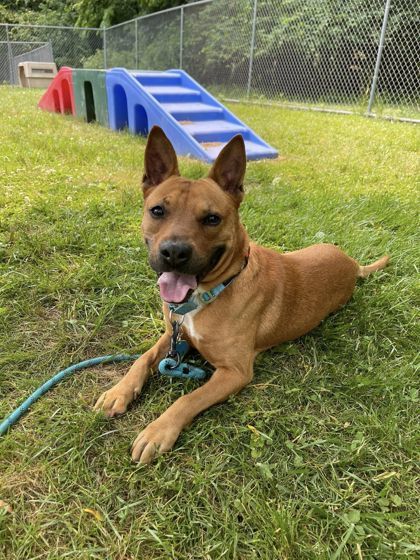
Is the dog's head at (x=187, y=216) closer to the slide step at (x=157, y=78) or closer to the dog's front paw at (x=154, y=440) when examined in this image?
the dog's front paw at (x=154, y=440)

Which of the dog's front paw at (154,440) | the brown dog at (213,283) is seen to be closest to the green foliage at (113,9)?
the brown dog at (213,283)

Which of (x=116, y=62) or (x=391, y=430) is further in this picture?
(x=116, y=62)

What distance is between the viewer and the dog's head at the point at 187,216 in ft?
7.19

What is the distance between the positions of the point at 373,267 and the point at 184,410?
88.2 inches

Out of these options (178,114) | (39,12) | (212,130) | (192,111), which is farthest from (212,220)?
(39,12)

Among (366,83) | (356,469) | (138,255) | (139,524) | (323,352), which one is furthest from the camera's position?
(366,83)

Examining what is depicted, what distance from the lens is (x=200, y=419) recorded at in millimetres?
2287

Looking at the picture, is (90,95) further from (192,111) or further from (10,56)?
(10,56)

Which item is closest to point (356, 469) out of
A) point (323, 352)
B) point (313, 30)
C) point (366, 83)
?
point (323, 352)

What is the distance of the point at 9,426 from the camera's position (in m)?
2.16

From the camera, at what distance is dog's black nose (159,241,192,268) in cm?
213

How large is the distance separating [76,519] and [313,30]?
1383 centimetres

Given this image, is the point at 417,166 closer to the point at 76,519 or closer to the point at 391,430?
the point at 391,430

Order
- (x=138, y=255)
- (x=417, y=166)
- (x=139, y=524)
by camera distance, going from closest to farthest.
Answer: (x=139, y=524) < (x=138, y=255) < (x=417, y=166)
